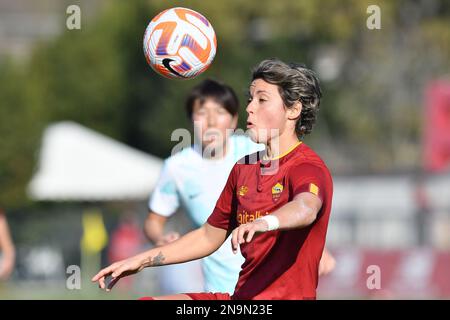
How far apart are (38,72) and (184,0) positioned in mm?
9392

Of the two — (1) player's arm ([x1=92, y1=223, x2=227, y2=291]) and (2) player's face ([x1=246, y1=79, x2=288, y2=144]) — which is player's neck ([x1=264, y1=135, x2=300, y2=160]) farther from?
(1) player's arm ([x1=92, y1=223, x2=227, y2=291])

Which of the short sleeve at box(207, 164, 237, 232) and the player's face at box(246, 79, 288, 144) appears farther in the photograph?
the short sleeve at box(207, 164, 237, 232)

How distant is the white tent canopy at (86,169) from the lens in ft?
94.0

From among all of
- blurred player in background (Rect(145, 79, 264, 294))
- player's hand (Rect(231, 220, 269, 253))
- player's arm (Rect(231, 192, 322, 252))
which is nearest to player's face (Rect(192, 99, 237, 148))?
blurred player in background (Rect(145, 79, 264, 294))

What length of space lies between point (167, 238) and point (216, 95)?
1260mm

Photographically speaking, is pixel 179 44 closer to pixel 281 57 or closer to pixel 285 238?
pixel 285 238

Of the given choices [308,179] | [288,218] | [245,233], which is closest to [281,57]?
[308,179]

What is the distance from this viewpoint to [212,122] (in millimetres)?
9031

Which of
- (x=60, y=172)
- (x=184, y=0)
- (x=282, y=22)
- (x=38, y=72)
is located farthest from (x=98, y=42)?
(x=60, y=172)

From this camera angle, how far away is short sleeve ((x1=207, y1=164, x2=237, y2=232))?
641cm

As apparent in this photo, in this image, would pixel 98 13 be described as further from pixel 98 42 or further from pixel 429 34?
pixel 429 34

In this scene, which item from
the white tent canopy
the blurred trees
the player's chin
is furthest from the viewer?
the blurred trees

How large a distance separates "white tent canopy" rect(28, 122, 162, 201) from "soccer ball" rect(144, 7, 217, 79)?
68.0ft
